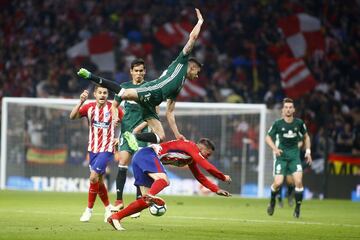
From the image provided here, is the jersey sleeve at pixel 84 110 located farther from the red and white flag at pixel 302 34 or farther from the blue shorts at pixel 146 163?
the red and white flag at pixel 302 34

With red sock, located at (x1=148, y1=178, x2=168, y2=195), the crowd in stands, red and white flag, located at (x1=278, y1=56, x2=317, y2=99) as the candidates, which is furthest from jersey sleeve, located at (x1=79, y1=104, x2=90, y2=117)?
red and white flag, located at (x1=278, y1=56, x2=317, y2=99)

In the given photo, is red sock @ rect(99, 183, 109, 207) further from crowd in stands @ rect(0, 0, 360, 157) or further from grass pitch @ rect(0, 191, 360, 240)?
crowd in stands @ rect(0, 0, 360, 157)

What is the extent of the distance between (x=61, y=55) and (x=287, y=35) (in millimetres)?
8325

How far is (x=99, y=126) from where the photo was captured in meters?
15.9

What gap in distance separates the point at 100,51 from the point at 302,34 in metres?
7.23

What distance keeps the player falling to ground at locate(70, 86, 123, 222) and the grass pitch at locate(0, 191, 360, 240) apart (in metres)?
0.42

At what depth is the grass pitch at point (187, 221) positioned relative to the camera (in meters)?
13.1

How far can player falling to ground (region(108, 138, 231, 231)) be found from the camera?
13004mm

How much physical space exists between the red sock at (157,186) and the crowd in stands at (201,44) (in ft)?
54.1

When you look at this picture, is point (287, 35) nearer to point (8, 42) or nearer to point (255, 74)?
point (255, 74)

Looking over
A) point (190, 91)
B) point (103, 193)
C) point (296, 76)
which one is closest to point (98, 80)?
point (103, 193)

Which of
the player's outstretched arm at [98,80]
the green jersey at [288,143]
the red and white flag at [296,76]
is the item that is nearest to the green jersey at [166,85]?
the player's outstretched arm at [98,80]

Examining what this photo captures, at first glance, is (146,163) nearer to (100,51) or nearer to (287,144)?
(287,144)

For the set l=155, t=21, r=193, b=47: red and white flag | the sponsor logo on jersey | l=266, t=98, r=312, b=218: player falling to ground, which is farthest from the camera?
l=155, t=21, r=193, b=47: red and white flag
